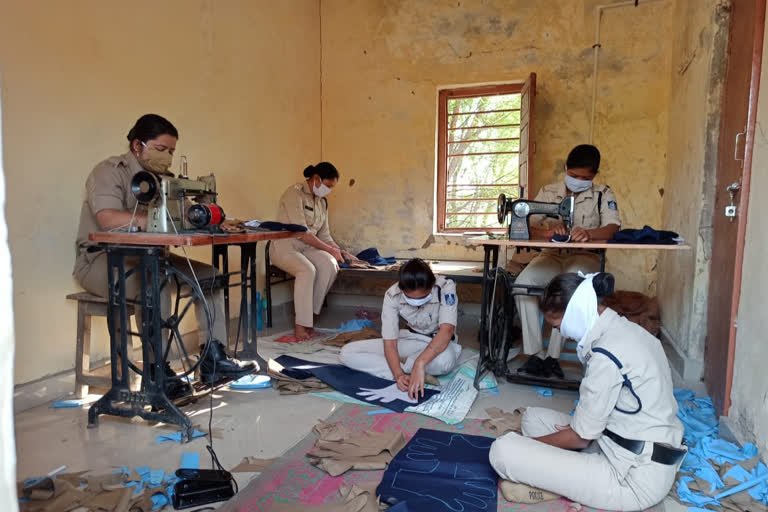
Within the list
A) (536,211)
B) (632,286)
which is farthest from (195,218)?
(632,286)

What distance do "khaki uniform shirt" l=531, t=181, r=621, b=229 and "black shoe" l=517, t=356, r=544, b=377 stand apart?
914 mm

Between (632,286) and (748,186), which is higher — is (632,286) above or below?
below

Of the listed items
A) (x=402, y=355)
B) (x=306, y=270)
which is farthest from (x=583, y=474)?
(x=306, y=270)

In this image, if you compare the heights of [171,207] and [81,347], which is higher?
[171,207]

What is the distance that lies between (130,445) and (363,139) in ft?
13.4

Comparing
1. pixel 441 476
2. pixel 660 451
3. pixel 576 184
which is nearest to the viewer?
pixel 660 451

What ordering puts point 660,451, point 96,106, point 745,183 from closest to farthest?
point 660,451, point 745,183, point 96,106

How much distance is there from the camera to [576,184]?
318 cm

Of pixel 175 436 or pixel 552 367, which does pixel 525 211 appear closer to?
pixel 552 367

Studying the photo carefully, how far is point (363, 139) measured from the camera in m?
5.66

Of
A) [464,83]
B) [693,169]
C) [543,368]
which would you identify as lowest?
[543,368]

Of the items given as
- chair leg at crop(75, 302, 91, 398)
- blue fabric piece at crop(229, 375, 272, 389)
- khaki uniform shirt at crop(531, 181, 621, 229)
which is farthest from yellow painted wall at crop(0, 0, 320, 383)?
khaki uniform shirt at crop(531, 181, 621, 229)

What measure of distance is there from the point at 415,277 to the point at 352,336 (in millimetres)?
1590

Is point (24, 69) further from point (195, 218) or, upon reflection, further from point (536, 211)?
point (536, 211)
